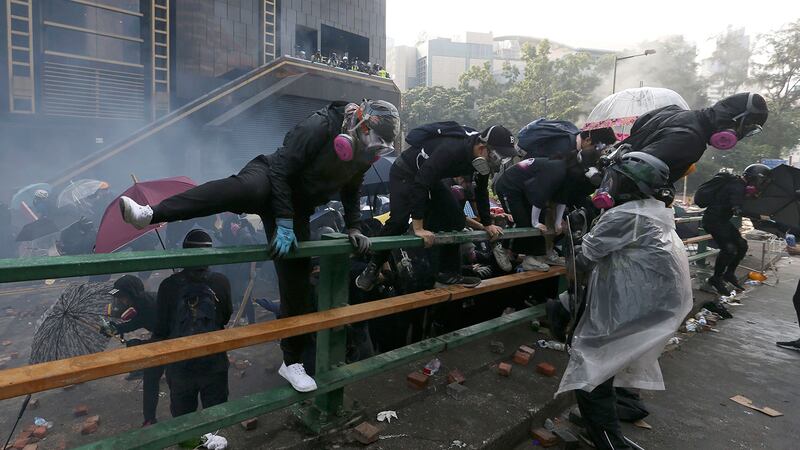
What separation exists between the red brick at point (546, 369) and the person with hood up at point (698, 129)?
5.84ft

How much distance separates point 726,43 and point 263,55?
139 feet

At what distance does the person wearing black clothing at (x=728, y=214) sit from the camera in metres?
7.03

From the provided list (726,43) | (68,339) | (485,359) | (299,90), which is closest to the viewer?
(68,339)

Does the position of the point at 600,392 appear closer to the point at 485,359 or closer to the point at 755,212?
the point at 485,359

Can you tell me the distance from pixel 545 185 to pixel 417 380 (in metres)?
2.19

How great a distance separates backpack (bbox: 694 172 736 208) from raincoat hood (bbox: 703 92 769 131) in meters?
3.73

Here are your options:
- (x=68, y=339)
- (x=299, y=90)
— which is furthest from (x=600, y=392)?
(x=299, y=90)

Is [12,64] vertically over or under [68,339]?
over

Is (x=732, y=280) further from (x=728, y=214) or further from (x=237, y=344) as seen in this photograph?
(x=237, y=344)

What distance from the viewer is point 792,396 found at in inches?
151

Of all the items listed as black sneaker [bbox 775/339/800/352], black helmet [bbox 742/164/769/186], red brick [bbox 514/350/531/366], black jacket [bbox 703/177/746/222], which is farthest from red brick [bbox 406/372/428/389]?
black helmet [bbox 742/164/769/186]

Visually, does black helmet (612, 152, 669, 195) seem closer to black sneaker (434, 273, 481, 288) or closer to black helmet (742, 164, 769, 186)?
black sneaker (434, 273, 481, 288)

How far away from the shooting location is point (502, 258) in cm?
439

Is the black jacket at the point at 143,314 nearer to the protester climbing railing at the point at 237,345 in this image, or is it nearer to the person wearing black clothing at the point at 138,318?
the person wearing black clothing at the point at 138,318
